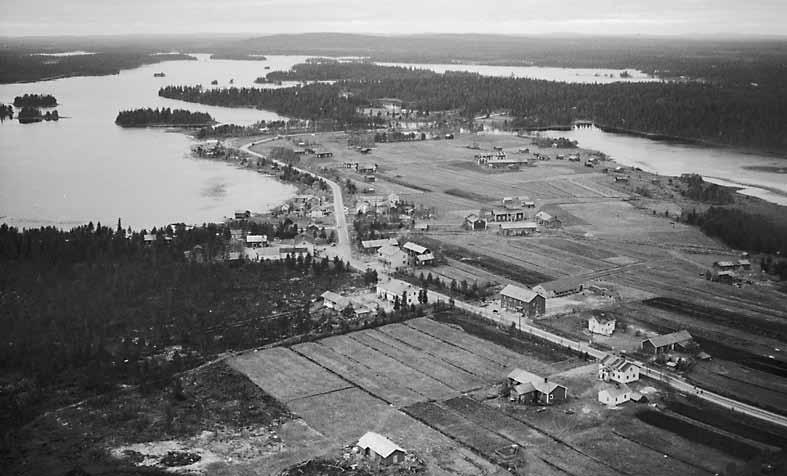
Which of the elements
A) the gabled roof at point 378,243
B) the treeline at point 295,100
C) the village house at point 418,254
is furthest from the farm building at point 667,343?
the treeline at point 295,100

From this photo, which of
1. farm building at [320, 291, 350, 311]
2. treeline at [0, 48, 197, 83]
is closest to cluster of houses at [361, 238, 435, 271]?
farm building at [320, 291, 350, 311]

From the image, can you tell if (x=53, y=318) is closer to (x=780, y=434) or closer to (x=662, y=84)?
(x=780, y=434)

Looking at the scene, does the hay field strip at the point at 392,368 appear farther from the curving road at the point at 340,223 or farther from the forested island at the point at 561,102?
the forested island at the point at 561,102

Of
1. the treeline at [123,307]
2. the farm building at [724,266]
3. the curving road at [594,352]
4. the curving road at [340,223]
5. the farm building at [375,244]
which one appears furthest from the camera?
the farm building at [375,244]

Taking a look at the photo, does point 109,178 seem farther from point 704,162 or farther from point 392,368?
point 704,162

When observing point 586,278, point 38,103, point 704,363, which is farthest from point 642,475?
point 38,103

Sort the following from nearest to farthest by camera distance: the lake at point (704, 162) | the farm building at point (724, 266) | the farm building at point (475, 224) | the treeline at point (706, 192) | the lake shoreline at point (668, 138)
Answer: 1. the farm building at point (724, 266)
2. the farm building at point (475, 224)
3. the treeline at point (706, 192)
4. the lake at point (704, 162)
5. the lake shoreline at point (668, 138)

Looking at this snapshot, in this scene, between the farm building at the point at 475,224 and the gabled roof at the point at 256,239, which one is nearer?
the gabled roof at the point at 256,239
